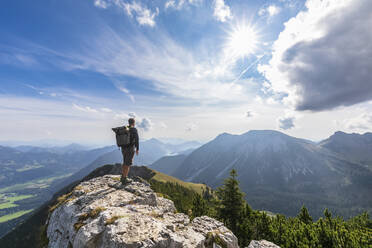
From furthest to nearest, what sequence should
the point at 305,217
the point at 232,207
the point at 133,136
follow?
the point at 305,217, the point at 232,207, the point at 133,136

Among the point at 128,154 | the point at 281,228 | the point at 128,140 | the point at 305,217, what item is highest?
the point at 128,140

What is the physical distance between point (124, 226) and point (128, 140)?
8.26m

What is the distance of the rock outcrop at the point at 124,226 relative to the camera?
830 centimetres

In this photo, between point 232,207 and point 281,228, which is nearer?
point 281,228

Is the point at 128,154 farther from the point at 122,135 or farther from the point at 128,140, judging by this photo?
the point at 122,135

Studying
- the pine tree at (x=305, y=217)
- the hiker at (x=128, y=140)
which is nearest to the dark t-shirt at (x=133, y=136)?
the hiker at (x=128, y=140)

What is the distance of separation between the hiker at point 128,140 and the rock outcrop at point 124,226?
3.28 m

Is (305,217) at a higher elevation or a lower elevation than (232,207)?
lower

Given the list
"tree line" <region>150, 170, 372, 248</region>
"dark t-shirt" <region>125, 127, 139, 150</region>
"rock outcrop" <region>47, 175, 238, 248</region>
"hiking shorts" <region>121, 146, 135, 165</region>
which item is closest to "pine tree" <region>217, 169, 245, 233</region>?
"tree line" <region>150, 170, 372, 248</region>

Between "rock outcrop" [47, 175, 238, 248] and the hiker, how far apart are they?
129 inches

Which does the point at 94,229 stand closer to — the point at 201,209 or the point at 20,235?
the point at 201,209

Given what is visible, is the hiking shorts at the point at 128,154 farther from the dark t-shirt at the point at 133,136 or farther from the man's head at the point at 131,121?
the man's head at the point at 131,121

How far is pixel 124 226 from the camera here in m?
8.67

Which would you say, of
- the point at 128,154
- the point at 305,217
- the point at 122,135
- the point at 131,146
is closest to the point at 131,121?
the point at 122,135
